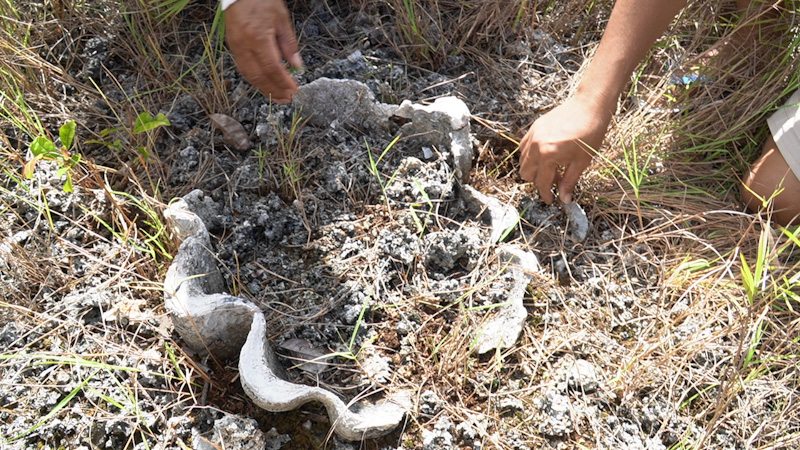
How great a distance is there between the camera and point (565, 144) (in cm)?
157

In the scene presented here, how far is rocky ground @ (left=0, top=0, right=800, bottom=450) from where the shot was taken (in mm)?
1365

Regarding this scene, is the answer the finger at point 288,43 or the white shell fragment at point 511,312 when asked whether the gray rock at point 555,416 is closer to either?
the white shell fragment at point 511,312

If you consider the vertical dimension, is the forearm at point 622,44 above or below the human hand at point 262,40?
below

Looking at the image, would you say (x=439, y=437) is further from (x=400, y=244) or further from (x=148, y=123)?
(x=148, y=123)

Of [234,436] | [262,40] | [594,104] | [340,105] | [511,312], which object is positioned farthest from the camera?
[340,105]

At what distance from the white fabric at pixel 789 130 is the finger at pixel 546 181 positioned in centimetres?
70

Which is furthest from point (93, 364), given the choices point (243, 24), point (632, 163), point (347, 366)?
point (632, 163)

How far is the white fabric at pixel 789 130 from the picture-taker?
176 cm

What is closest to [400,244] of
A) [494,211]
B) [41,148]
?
[494,211]

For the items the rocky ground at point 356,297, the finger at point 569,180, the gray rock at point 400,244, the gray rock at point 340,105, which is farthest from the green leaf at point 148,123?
the finger at point 569,180

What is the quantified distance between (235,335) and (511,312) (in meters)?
0.63

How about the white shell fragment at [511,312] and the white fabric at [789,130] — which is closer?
the white shell fragment at [511,312]

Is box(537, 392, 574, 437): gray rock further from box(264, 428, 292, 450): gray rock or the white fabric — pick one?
the white fabric

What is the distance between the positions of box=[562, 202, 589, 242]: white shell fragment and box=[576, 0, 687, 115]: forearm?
0.26m
